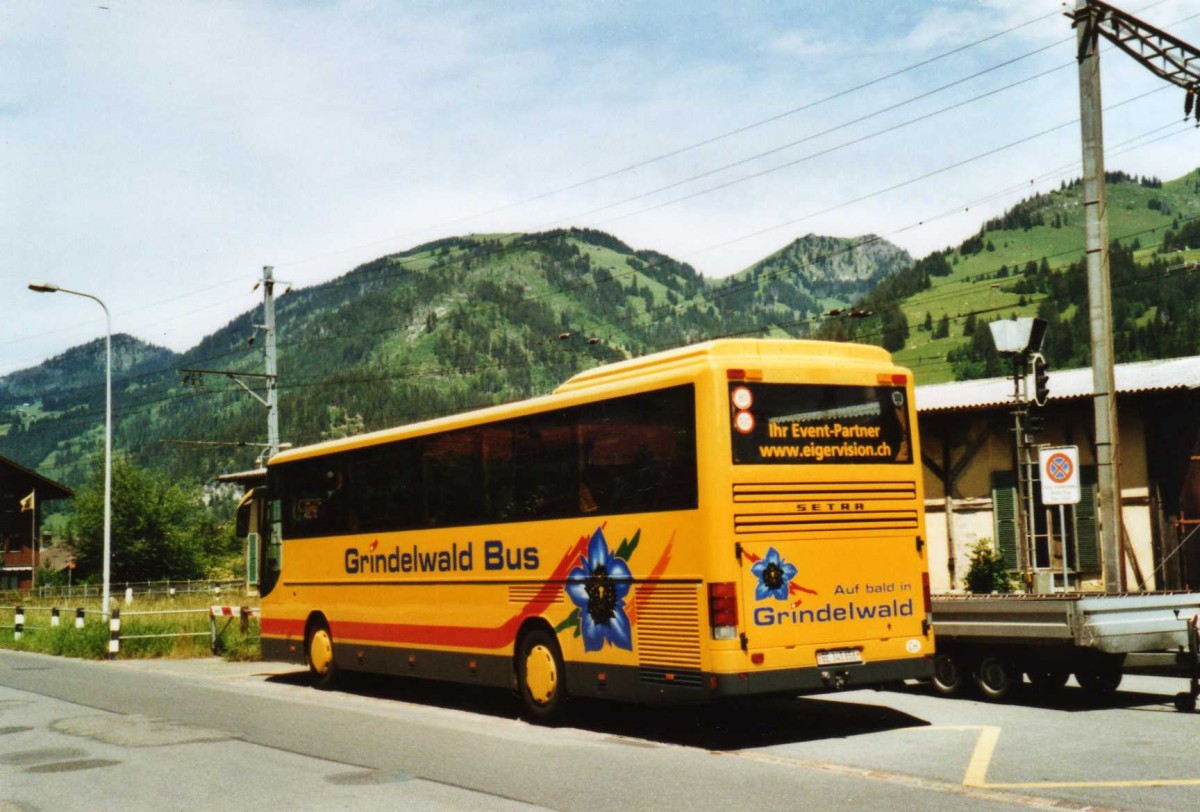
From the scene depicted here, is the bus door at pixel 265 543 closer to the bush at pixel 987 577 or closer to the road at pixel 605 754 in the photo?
the road at pixel 605 754

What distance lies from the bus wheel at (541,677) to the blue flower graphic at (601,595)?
0.66 metres

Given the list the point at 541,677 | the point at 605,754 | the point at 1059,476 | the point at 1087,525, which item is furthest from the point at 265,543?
the point at 1087,525

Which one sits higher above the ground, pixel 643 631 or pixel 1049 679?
pixel 643 631

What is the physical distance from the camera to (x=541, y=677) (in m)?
12.7

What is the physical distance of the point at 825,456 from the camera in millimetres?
11266

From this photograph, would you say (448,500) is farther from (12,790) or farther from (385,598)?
(12,790)

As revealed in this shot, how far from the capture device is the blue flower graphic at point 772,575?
34.9 ft

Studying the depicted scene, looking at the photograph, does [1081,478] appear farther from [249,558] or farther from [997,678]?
[249,558]

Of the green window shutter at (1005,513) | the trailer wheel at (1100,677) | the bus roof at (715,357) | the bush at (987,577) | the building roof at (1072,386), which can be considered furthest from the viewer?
the green window shutter at (1005,513)

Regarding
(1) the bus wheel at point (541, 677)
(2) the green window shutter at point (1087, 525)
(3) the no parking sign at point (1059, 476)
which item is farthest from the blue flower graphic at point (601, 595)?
(2) the green window shutter at point (1087, 525)

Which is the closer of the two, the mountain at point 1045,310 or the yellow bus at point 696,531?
the yellow bus at point 696,531

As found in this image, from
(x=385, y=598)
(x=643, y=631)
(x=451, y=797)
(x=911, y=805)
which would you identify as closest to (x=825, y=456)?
(x=643, y=631)

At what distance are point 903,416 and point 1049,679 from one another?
3759 mm

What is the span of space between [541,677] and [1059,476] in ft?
27.4
